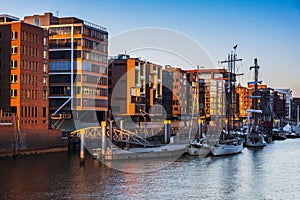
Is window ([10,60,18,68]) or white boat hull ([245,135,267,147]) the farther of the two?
white boat hull ([245,135,267,147])

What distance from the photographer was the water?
4081cm

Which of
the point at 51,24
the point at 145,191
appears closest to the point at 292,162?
the point at 145,191

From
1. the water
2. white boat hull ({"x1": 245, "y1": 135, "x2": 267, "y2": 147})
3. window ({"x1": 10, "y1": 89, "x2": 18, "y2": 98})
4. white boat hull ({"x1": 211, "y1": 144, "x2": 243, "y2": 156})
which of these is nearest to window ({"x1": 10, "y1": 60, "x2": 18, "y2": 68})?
window ({"x1": 10, "y1": 89, "x2": 18, "y2": 98})

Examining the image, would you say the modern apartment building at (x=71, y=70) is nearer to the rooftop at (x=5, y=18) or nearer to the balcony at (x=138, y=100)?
the rooftop at (x=5, y=18)

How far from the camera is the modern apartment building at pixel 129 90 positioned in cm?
10731

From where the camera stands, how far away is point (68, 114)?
9025 centimetres

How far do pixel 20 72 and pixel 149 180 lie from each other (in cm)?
3290

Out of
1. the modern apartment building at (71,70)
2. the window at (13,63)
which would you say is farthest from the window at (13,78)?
the modern apartment building at (71,70)

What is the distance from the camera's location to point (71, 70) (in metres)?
90.4

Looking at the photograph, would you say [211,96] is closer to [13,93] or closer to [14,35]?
[13,93]

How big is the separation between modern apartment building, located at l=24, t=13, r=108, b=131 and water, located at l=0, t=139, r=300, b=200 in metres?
25.5

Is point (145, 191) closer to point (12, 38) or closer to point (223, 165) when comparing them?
point (223, 165)

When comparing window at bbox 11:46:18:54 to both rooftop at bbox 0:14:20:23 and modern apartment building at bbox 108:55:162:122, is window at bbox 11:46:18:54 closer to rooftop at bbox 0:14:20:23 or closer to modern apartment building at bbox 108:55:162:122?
rooftop at bbox 0:14:20:23

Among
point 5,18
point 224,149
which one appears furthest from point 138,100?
point 5,18
